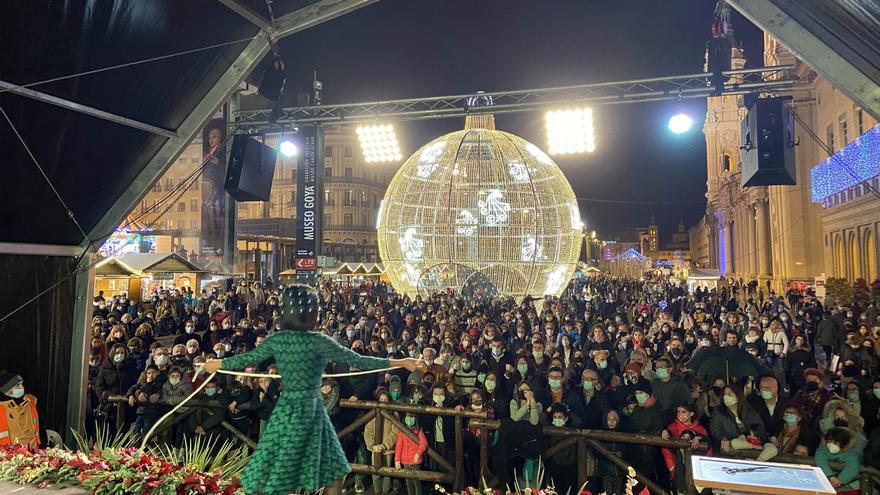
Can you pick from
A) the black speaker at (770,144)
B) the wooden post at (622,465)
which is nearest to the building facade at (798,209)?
the black speaker at (770,144)

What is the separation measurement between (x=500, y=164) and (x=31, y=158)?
52.9 feet

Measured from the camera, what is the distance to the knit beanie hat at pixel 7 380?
5203 mm

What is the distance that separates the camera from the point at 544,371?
7293 mm

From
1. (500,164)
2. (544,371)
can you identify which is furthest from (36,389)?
(500,164)

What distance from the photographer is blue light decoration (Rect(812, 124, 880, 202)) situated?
18.1 metres

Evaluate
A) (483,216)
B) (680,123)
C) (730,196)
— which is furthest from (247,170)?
(730,196)

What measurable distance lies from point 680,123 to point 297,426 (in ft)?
38.3

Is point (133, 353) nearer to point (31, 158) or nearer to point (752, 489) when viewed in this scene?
point (31, 158)

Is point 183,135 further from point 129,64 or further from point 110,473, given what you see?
point 110,473

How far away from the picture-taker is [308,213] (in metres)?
19.5

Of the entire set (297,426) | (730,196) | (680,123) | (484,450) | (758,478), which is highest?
(730,196)

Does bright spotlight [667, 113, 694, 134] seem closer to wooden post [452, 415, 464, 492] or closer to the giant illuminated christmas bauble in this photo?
the giant illuminated christmas bauble

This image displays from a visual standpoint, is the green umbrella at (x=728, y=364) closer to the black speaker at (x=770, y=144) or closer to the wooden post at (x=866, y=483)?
the wooden post at (x=866, y=483)

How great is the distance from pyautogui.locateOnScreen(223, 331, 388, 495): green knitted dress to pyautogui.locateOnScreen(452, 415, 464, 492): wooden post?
1754mm
